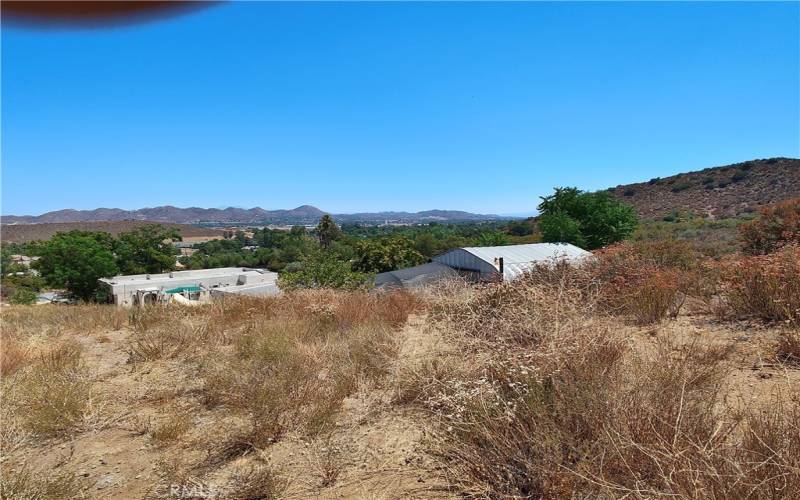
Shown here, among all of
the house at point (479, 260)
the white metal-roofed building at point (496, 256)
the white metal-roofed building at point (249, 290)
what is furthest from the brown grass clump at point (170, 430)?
the white metal-roofed building at point (496, 256)

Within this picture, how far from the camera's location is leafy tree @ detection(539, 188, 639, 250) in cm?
2077

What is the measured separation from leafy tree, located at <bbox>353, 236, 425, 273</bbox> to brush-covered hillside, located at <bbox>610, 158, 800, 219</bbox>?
86.3ft

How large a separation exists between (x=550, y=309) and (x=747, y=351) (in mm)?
1765

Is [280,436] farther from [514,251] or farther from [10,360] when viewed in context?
[514,251]

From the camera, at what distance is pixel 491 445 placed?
86.9 inches

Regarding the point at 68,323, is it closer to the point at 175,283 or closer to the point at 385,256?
the point at 385,256

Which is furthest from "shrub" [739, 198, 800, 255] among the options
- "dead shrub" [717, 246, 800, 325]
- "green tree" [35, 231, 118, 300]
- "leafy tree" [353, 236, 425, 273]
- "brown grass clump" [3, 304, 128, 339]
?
"green tree" [35, 231, 118, 300]

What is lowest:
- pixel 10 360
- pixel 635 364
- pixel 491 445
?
pixel 10 360

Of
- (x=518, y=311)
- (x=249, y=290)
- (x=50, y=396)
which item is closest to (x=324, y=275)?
(x=518, y=311)

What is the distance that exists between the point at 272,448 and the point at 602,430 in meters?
2.00

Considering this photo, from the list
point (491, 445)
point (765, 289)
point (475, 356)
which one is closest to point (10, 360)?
point (475, 356)

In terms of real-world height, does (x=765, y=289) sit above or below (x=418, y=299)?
above

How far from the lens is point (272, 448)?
2807 mm

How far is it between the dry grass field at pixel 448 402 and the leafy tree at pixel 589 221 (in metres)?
15.3
